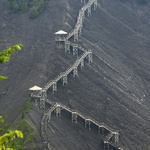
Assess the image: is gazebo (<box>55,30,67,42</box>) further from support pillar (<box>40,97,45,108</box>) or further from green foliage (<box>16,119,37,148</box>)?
green foliage (<box>16,119,37,148</box>)

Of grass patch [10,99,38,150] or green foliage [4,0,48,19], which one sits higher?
green foliage [4,0,48,19]

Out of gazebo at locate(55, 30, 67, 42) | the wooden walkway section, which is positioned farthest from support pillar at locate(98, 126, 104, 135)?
gazebo at locate(55, 30, 67, 42)

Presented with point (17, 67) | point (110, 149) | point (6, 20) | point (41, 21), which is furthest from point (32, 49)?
point (110, 149)

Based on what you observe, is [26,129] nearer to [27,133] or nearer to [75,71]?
[27,133]

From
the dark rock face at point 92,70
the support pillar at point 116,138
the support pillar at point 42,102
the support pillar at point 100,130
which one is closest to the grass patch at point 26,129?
the dark rock face at point 92,70

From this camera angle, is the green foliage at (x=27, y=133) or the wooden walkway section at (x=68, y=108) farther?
the wooden walkway section at (x=68, y=108)

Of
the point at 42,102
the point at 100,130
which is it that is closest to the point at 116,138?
the point at 100,130

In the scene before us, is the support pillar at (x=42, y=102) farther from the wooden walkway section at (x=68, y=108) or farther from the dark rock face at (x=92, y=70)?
the dark rock face at (x=92, y=70)

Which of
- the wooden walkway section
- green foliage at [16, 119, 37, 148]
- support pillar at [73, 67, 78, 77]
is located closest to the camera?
green foliage at [16, 119, 37, 148]
